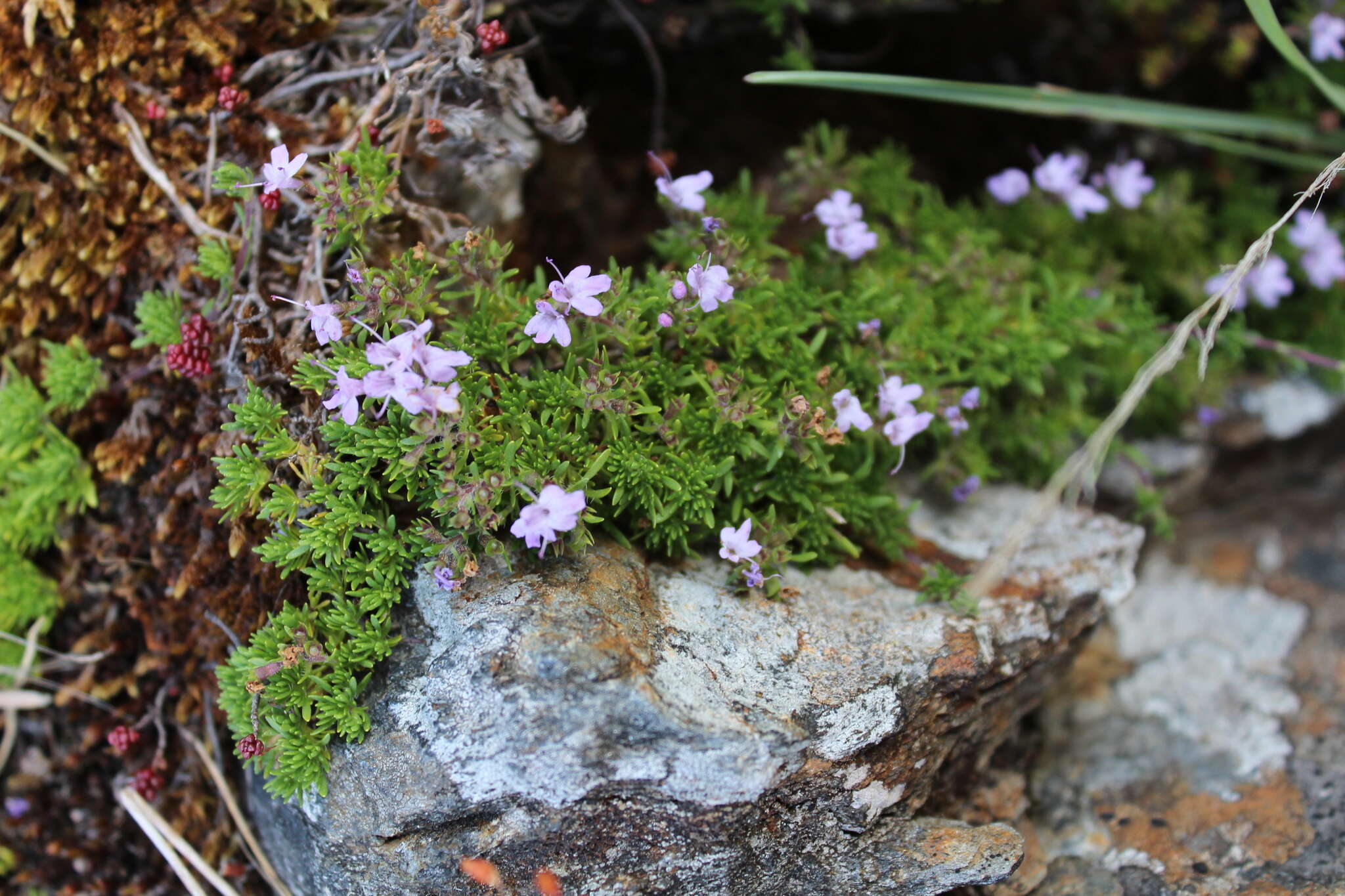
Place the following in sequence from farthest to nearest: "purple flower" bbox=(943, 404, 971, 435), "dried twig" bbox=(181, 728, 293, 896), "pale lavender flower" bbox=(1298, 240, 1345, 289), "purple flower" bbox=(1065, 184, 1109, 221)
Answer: "pale lavender flower" bbox=(1298, 240, 1345, 289)
"purple flower" bbox=(1065, 184, 1109, 221)
"purple flower" bbox=(943, 404, 971, 435)
"dried twig" bbox=(181, 728, 293, 896)

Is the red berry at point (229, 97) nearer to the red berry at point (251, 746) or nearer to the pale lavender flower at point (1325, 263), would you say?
the red berry at point (251, 746)

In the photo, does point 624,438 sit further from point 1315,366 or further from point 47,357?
point 1315,366

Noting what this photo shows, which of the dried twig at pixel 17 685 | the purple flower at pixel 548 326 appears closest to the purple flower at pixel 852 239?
the purple flower at pixel 548 326

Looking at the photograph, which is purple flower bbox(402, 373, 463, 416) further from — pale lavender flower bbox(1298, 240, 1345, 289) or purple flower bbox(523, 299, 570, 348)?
pale lavender flower bbox(1298, 240, 1345, 289)

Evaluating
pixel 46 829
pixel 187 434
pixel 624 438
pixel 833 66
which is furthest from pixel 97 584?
pixel 833 66

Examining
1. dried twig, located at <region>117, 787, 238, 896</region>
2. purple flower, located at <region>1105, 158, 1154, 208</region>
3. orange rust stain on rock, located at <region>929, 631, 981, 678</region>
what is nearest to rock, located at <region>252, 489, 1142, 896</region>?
orange rust stain on rock, located at <region>929, 631, 981, 678</region>

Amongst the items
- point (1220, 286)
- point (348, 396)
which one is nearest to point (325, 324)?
point (348, 396)

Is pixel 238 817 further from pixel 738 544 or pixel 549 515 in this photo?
pixel 738 544
